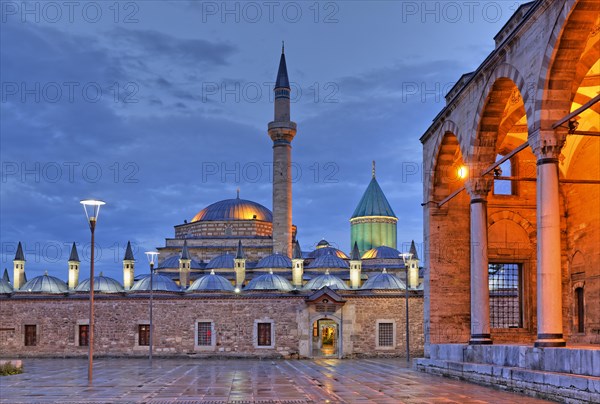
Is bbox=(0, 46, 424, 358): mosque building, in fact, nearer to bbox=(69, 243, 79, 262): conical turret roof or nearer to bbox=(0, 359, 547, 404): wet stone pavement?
bbox=(69, 243, 79, 262): conical turret roof

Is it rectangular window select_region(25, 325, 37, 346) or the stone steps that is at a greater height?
the stone steps

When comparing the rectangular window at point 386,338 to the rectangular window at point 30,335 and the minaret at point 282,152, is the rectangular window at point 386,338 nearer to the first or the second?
the rectangular window at point 30,335

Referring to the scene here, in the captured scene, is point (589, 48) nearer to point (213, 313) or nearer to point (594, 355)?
point (594, 355)

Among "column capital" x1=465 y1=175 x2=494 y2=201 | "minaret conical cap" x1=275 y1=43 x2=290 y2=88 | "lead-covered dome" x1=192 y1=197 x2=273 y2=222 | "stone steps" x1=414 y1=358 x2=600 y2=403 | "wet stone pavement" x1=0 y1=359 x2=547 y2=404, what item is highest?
"minaret conical cap" x1=275 y1=43 x2=290 y2=88

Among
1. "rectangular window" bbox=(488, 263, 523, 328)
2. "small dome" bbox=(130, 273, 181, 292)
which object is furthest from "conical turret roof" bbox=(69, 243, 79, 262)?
"rectangular window" bbox=(488, 263, 523, 328)

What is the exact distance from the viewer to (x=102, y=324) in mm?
35812

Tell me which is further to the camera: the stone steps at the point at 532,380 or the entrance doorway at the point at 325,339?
the entrance doorway at the point at 325,339

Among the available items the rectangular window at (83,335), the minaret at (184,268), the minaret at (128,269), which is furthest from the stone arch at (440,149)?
the minaret at (128,269)

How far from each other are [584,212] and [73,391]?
44.7 feet

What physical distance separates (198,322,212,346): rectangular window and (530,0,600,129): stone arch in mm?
24392

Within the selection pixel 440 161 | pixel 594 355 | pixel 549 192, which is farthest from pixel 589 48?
pixel 440 161

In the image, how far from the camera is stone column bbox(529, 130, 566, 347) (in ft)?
42.4

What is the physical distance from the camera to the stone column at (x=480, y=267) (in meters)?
17.1

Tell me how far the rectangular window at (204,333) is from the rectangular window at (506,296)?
53.4 feet
